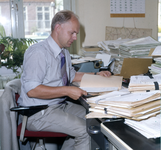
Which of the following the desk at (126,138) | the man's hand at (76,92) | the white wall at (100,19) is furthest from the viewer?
the white wall at (100,19)

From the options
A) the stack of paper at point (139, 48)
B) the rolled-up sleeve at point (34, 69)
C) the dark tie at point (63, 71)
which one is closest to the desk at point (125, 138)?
the rolled-up sleeve at point (34, 69)

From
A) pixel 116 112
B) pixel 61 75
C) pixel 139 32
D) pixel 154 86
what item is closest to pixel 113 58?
pixel 61 75

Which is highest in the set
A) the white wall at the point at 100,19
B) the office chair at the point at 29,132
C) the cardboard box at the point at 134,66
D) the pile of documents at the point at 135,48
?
the white wall at the point at 100,19

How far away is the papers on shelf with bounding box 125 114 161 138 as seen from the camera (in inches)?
26.5

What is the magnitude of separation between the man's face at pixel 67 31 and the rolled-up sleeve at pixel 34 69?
22cm

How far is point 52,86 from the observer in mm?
1401

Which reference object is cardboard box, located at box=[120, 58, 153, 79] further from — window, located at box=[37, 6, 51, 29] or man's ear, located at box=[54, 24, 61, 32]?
window, located at box=[37, 6, 51, 29]

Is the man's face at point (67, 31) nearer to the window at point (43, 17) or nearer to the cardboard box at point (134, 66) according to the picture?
the cardboard box at point (134, 66)

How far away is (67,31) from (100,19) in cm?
125

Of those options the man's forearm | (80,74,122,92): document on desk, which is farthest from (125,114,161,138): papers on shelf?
the man's forearm

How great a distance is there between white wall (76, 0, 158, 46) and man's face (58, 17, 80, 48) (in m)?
1.13

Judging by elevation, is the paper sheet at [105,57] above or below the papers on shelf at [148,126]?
above

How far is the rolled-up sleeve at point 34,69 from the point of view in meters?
1.28

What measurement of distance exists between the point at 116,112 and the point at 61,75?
752 mm
